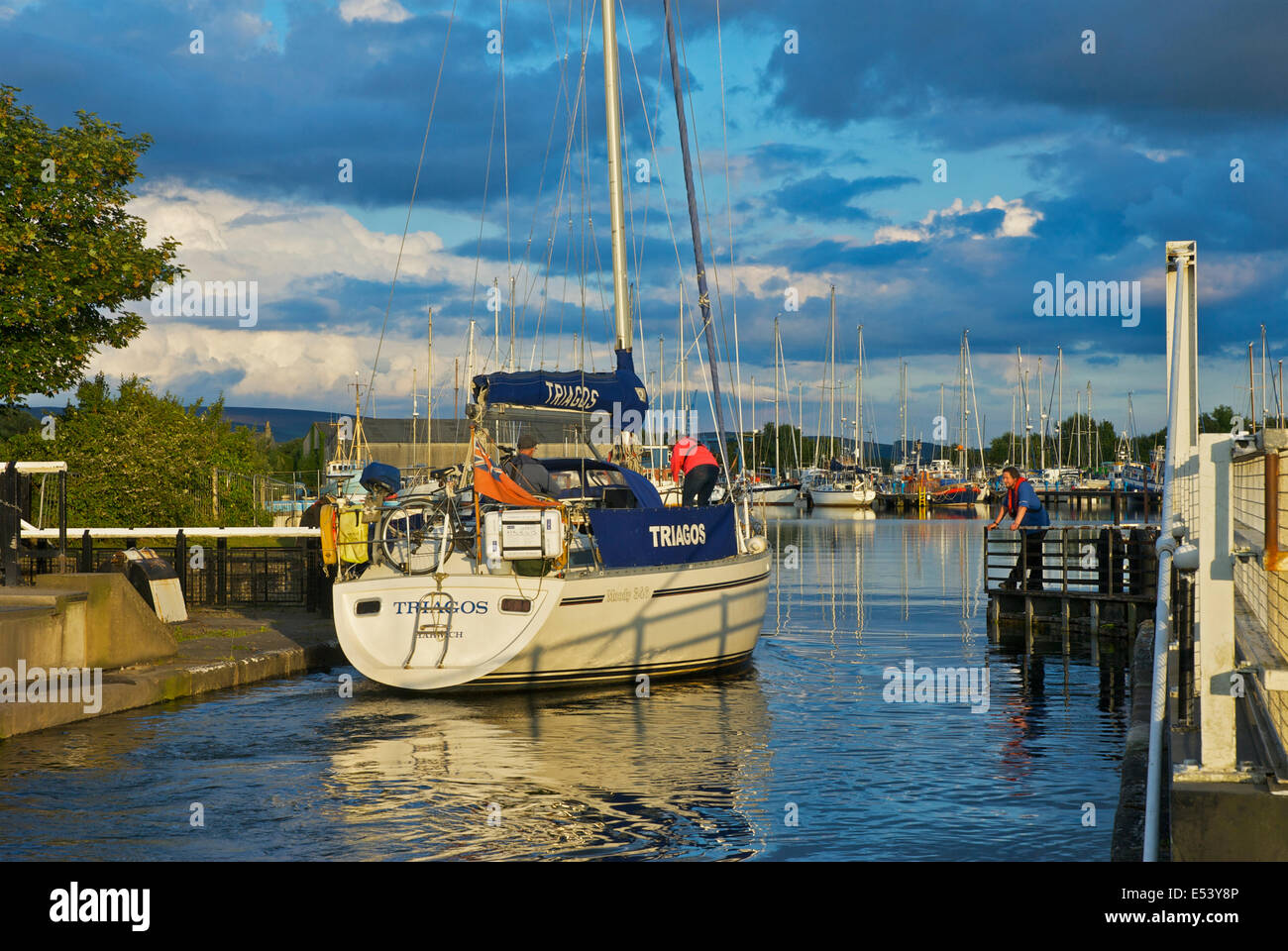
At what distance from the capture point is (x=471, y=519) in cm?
1666

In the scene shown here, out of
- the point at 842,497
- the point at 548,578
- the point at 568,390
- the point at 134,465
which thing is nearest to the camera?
the point at 548,578

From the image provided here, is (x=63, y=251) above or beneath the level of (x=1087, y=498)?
above

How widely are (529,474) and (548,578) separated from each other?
1953 mm

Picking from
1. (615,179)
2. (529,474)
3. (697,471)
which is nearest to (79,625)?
→ (529,474)

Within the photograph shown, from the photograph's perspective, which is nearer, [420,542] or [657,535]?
[420,542]

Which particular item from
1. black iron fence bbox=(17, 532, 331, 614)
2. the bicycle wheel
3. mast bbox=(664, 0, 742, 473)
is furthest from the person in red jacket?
black iron fence bbox=(17, 532, 331, 614)

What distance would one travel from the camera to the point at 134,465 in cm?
3069

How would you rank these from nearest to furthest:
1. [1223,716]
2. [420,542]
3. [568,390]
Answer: [1223,716], [420,542], [568,390]

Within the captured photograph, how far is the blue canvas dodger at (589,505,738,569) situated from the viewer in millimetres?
15344

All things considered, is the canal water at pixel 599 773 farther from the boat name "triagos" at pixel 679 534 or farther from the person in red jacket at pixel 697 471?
the person in red jacket at pixel 697 471

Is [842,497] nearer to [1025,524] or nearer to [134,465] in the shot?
[134,465]

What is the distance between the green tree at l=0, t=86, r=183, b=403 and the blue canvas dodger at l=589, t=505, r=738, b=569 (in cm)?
1205

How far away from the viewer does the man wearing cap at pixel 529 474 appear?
1593 centimetres

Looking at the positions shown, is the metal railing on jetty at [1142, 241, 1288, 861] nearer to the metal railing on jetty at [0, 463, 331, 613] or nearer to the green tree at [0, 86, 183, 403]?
the metal railing on jetty at [0, 463, 331, 613]
